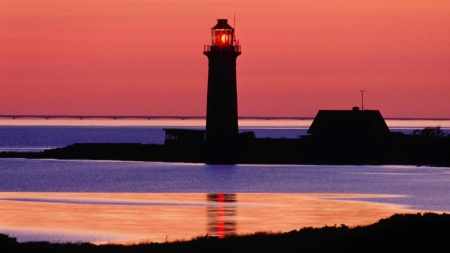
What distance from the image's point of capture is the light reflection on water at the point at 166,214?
31.0 meters

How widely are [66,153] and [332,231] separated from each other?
66840 millimetres

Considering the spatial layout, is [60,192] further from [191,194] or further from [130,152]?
[130,152]

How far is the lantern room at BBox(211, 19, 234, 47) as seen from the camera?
224 ft

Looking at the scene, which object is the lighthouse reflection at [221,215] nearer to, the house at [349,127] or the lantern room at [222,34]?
the lantern room at [222,34]

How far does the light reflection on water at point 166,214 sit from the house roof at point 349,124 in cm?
2348

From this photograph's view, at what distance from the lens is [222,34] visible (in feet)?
225

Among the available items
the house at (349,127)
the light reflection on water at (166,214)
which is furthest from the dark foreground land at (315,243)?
the house at (349,127)

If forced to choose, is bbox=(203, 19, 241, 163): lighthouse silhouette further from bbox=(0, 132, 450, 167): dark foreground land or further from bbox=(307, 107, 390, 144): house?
bbox=(307, 107, 390, 144): house

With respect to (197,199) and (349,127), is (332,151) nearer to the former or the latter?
(349,127)

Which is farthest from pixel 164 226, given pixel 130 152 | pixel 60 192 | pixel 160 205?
pixel 130 152

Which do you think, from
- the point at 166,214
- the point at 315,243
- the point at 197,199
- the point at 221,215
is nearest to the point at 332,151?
the point at 197,199

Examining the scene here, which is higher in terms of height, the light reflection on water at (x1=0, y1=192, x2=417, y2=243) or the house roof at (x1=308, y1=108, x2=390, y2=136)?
the house roof at (x1=308, y1=108, x2=390, y2=136)

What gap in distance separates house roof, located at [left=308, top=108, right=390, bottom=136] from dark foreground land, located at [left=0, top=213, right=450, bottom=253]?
48.4m

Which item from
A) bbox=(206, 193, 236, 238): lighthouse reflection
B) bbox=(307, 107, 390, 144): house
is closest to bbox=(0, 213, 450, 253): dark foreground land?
bbox=(206, 193, 236, 238): lighthouse reflection
